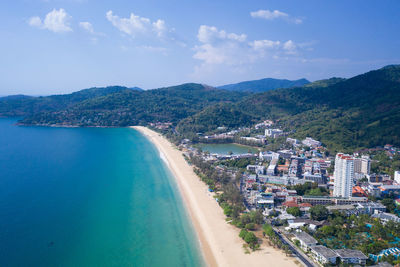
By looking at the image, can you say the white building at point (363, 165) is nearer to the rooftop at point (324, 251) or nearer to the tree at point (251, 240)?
the rooftop at point (324, 251)

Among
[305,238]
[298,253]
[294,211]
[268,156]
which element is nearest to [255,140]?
[268,156]

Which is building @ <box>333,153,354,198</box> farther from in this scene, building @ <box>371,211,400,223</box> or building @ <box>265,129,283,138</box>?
building @ <box>265,129,283,138</box>

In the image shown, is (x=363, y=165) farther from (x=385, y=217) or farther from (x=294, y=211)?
(x=294, y=211)

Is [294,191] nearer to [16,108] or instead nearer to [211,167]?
[211,167]

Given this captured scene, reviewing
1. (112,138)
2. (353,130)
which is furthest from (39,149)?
(353,130)

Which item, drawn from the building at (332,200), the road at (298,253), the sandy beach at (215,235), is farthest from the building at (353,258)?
the building at (332,200)

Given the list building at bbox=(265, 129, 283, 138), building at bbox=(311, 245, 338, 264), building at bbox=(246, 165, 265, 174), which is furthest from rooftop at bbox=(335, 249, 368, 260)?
building at bbox=(265, 129, 283, 138)
